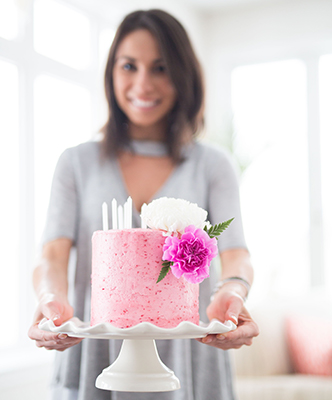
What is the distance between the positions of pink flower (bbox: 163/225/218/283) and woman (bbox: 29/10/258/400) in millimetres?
376

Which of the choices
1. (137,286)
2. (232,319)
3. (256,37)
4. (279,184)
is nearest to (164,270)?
(137,286)

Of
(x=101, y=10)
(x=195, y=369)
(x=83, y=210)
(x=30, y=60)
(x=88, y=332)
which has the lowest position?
(x=195, y=369)

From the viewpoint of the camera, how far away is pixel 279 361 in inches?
112

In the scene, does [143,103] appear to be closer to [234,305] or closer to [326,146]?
[234,305]

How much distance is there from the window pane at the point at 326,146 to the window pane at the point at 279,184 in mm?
149

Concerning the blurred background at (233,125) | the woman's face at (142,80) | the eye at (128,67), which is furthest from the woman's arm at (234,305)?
the blurred background at (233,125)

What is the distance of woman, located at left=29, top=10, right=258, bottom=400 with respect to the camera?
1.36m

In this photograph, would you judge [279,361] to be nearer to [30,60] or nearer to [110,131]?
[110,131]

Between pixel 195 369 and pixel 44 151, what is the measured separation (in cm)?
226

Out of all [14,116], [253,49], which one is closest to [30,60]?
[14,116]

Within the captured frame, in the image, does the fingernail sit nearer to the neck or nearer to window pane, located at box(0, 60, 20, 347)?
A: the neck

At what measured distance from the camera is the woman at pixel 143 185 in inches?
53.4

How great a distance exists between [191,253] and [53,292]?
44cm

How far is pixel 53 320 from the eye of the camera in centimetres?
103
